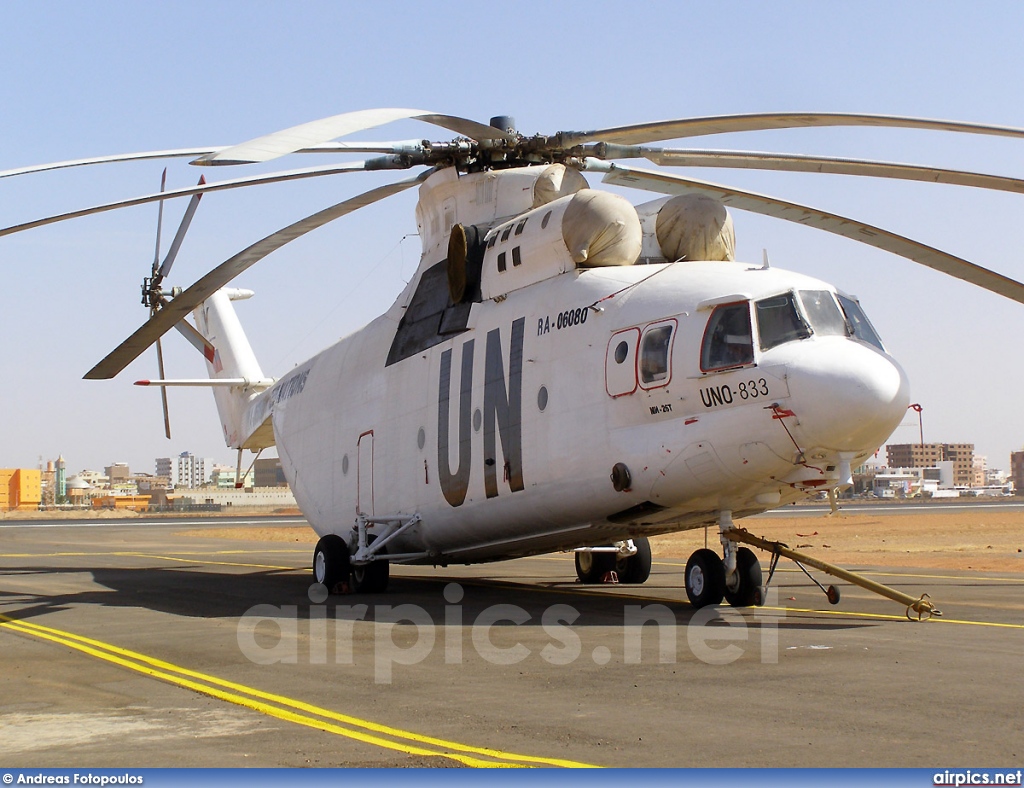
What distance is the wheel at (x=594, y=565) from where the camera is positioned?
64.1 ft

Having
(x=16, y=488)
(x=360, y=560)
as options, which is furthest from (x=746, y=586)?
(x=16, y=488)

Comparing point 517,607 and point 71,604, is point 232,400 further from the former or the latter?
point 517,607

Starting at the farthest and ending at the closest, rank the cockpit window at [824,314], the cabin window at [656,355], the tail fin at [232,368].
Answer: the tail fin at [232,368], the cabin window at [656,355], the cockpit window at [824,314]

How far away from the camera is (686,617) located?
13539mm

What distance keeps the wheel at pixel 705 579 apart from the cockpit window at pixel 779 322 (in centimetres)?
287

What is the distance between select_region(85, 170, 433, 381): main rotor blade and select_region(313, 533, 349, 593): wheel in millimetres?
4213

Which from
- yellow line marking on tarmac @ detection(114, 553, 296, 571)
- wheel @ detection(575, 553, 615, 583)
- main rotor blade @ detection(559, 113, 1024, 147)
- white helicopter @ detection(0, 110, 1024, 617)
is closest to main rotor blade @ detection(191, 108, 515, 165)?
white helicopter @ detection(0, 110, 1024, 617)

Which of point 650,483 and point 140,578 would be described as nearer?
point 650,483

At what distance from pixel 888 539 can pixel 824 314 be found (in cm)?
2537

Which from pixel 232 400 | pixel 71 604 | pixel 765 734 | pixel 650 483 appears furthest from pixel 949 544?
pixel 765 734

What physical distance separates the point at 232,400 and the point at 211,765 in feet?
66.4

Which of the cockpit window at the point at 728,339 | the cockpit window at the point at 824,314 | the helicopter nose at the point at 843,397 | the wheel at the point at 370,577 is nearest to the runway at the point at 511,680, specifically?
the wheel at the point at 370,577

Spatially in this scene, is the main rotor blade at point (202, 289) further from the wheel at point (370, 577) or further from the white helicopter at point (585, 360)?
the wheel at point (370, 577)

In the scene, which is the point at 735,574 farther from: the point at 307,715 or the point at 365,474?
the point at 307,715
